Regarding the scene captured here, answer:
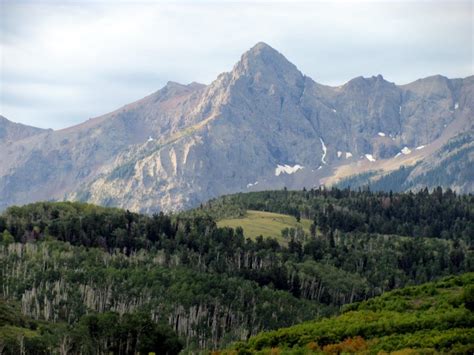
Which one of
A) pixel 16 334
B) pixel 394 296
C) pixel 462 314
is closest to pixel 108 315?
pixel 16 334

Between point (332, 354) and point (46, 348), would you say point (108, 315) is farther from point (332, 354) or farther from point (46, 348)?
point (332, 354)

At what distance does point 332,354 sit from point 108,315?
3110 inches

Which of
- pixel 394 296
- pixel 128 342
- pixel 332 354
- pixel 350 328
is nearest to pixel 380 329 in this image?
pixel 350 328

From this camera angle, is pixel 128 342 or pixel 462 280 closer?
pixel 462 280

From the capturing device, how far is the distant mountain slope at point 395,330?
261 ft

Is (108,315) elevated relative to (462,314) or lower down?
lower down

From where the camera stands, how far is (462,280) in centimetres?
11606

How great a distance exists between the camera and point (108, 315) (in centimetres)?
15375

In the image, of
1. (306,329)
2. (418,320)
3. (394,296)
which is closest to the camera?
(418,320)

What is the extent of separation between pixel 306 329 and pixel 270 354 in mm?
11352

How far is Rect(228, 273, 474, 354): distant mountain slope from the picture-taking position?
7962cm

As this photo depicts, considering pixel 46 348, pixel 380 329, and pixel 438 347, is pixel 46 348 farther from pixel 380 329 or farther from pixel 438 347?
pixel 438 347

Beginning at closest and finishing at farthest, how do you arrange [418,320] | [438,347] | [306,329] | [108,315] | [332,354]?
1. [438,347]
2. [332,354]
3. [418,320]
4. [306,329]
5. [108,315]

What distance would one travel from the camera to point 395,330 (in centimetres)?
8912
